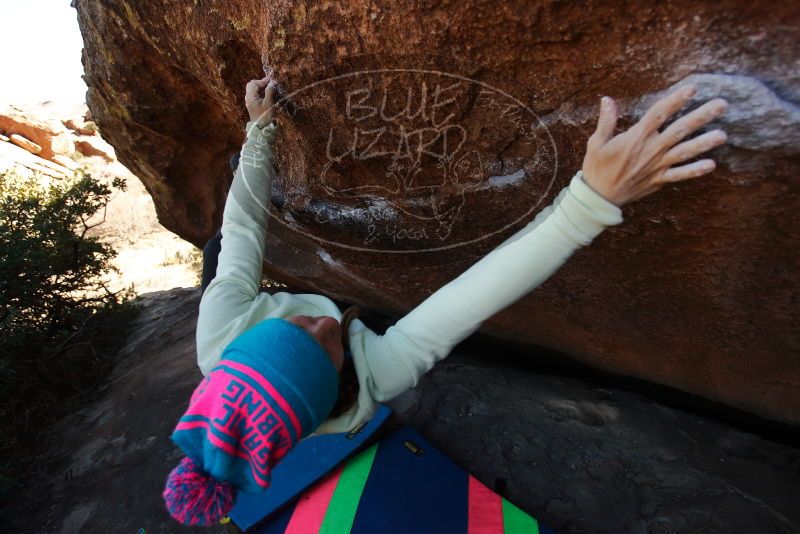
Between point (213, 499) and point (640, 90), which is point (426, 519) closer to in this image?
point (213, 499)

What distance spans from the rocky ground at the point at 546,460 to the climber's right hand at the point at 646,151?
185 centimetres

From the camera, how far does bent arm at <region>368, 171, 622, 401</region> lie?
111 cm

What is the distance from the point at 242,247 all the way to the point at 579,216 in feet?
4.00

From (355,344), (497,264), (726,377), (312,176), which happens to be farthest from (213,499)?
(726,377)

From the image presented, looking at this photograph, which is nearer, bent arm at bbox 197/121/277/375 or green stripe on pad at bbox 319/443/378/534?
bent arm at bbox 197/121/277/375

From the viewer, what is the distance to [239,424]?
115 cm

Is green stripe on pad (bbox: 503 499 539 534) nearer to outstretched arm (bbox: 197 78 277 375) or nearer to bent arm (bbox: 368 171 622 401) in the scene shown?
bent arm (bbox: 368 171 622 401)

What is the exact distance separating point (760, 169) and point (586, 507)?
1766 millimetres

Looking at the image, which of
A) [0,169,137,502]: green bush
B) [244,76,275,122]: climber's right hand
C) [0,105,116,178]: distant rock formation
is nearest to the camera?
[244,76,275,122]: climber's right hand

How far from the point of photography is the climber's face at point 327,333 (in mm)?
1379

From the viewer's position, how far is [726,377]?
2.37 m

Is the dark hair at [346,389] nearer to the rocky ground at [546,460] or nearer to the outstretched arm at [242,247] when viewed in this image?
the outstretched arm at [242,247]

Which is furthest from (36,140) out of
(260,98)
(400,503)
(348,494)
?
(400,503)

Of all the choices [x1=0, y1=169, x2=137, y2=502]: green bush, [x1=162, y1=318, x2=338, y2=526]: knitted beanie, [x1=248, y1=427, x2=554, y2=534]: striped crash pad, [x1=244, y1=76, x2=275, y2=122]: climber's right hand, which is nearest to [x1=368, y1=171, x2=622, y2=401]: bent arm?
[x1=162, y1=318, x2=338, y2=526]: knitted beanie
